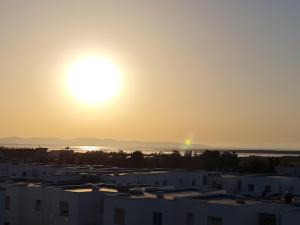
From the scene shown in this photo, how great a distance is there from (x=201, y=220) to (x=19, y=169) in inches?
1467

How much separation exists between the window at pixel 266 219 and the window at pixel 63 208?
39.0ft

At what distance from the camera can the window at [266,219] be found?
24.6 m

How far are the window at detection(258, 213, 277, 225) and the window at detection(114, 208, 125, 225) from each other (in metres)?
7.08

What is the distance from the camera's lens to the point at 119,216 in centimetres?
2905

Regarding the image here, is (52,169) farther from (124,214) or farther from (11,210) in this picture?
(124,214)

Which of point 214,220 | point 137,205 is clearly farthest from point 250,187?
point 214,220

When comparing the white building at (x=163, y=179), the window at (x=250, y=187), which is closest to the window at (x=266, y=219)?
the white building at (x=163, y=179)

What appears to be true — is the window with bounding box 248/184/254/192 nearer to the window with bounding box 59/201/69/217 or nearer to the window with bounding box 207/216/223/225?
the window with bounding box 59/201/69/217

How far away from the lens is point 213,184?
51031 millimetres

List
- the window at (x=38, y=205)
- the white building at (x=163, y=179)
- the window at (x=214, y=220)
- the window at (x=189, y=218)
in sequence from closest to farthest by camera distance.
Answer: the window at (x=214, y=220) < the window at (x=189, y=218) < the window at (x=38, y=205) < the white building at (x=163, y=179)

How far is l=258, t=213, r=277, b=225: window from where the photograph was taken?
24.6 meters

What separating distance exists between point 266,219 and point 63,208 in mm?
12714

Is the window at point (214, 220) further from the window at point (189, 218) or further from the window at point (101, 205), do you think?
the window at point (101, 205)

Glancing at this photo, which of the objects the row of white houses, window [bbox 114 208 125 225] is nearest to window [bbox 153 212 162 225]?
the row of white houses
